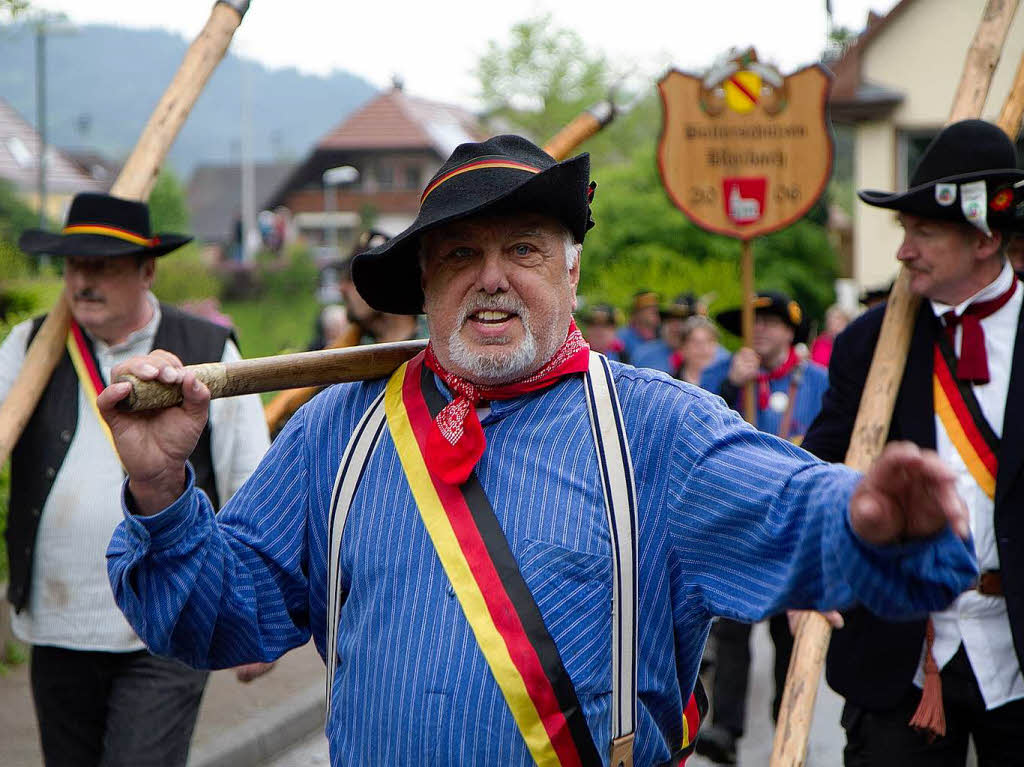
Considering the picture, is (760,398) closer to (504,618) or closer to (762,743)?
(762,743)

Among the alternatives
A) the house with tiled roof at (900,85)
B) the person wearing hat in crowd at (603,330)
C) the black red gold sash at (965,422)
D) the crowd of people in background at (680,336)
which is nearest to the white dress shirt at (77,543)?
the black red gold sash at (965,422)

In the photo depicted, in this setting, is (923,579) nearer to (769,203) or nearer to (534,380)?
(534,380)

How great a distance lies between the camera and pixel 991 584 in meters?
3.52

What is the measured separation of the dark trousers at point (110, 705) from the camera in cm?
402

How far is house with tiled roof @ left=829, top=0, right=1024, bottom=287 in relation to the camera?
79.2 ft

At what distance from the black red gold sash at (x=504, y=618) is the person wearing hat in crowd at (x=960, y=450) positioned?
60.0 inches

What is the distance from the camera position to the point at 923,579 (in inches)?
76.4

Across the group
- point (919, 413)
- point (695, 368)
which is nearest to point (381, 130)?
point (695, 368)

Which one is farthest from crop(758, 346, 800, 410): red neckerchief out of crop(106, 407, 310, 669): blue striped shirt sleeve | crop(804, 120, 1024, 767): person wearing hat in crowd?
crop(106, 407, 310, 669): blue striped shirt sleeve

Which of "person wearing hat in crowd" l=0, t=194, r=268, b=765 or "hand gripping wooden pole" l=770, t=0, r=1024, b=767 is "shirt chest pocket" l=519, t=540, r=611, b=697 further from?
"person wearing hat in crowd" l=0, t=194, r=268, b=765

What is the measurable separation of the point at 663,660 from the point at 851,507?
68 centimetres

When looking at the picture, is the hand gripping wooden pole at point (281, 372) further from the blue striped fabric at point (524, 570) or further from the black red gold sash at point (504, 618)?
the black red gold sash at point (504, 618)

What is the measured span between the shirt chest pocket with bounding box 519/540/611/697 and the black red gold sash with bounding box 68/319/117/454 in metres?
2.29

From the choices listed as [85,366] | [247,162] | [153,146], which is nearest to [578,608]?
[85,366]
